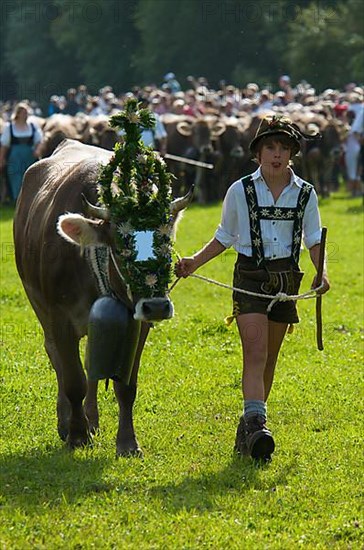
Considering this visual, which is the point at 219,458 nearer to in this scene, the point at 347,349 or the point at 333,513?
the point at 333,513

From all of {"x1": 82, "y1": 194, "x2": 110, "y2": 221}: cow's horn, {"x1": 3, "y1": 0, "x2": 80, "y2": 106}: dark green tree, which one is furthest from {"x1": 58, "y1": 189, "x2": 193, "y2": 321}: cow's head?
{"x1": 3, "y1": 0, "x2": 80, "y2": 106}: dark green tree

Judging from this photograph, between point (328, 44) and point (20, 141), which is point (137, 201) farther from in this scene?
point (328, 44)

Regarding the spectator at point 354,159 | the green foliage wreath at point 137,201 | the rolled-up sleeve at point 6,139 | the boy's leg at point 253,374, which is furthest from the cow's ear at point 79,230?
the spectator at point 354,159

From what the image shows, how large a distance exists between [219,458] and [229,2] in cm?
5306

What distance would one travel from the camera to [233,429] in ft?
26.9

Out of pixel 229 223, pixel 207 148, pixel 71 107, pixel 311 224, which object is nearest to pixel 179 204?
pixel 229 223

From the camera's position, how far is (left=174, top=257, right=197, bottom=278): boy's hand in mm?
7336

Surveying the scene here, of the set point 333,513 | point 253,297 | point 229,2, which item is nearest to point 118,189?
point 253,297

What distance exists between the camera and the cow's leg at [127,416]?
297 inches

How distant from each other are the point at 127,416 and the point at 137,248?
1212mm

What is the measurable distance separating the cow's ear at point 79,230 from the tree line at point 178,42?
45.1m

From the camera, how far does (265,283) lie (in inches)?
293

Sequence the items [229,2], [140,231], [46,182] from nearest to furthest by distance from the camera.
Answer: [140,231] < [46,182] < [229,2]

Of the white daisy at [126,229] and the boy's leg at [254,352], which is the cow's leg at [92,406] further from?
the white daisy at [126,229]
